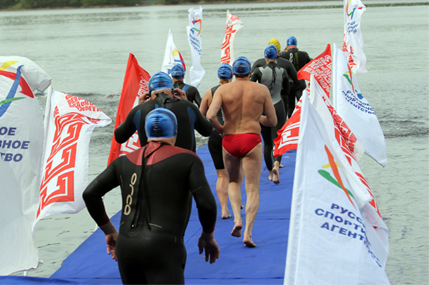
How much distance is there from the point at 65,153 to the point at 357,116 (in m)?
2.99

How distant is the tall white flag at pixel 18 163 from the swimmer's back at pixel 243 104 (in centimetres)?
181

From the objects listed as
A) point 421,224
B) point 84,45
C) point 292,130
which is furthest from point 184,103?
point 84,45

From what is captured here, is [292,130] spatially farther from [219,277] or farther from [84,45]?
[84,45]

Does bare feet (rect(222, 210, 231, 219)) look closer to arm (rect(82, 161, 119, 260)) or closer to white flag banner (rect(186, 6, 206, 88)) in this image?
arm (rect(82, 161, 119, 260))

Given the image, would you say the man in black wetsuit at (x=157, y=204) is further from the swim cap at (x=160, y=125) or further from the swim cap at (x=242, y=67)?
the swim cap at (x=242, y=67)

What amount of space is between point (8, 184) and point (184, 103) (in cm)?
185

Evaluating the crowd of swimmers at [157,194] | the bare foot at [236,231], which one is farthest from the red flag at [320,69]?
the crowd of swimmers at [157,194]

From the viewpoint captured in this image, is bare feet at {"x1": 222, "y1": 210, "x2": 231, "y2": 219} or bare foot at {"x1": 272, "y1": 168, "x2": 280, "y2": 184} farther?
bare foot at {"x1": 272, "y1": 168, "x2": 280, "y2": 184}

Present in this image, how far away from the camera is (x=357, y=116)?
18.5ft

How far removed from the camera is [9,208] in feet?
15.5

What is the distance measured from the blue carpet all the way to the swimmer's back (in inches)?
42.9

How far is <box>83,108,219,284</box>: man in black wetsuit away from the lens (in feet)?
9.87

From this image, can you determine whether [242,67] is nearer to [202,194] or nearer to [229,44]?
[202,194]

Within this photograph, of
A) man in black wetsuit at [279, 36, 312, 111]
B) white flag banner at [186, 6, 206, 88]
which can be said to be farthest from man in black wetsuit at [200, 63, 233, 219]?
white flag banner at [186, 6, 206, 88]
